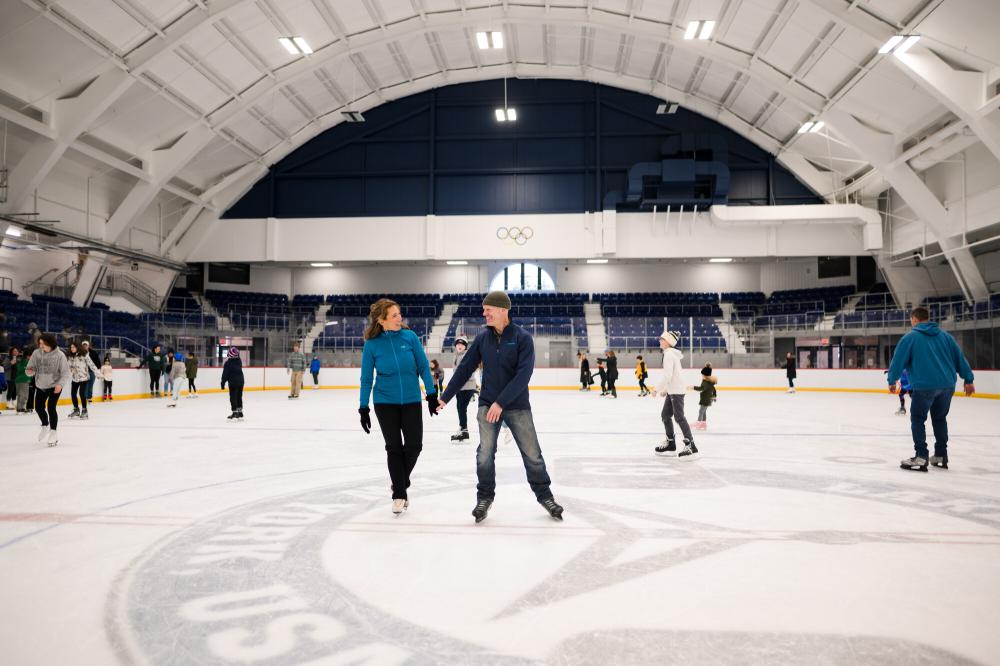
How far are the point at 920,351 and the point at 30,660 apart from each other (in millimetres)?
6677

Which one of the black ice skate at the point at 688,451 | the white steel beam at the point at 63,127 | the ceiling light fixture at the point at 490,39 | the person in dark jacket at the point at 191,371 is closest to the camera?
the black ice skate at the point at 688,451

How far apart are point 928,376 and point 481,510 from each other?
4467 mm

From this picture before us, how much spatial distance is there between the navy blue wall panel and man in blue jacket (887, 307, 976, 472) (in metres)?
23.3

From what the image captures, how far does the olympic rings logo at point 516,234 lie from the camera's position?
28547 millimetres

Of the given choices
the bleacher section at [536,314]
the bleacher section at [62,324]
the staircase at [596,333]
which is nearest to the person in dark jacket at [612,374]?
the staircase at [596,333]

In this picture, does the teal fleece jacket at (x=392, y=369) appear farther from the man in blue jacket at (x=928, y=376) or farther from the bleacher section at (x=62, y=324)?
the bleacher section at (x=62, y=324)

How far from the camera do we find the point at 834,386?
21203 mm

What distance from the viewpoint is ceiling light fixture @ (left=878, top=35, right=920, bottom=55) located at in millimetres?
15266

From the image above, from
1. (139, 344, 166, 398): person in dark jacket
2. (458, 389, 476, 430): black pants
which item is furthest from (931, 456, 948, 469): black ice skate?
(139, 344, 166, 398): person in dark jacket

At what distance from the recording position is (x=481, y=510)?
3.90m

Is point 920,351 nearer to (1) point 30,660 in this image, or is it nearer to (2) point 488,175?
(1) point 30,660

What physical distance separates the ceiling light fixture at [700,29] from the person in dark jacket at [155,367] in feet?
60.0

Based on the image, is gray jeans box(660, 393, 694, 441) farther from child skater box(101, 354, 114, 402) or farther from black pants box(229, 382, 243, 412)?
child skater box(101, 354, 114, 402)

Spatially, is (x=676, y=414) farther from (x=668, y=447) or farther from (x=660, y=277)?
(x=660, y=277)
